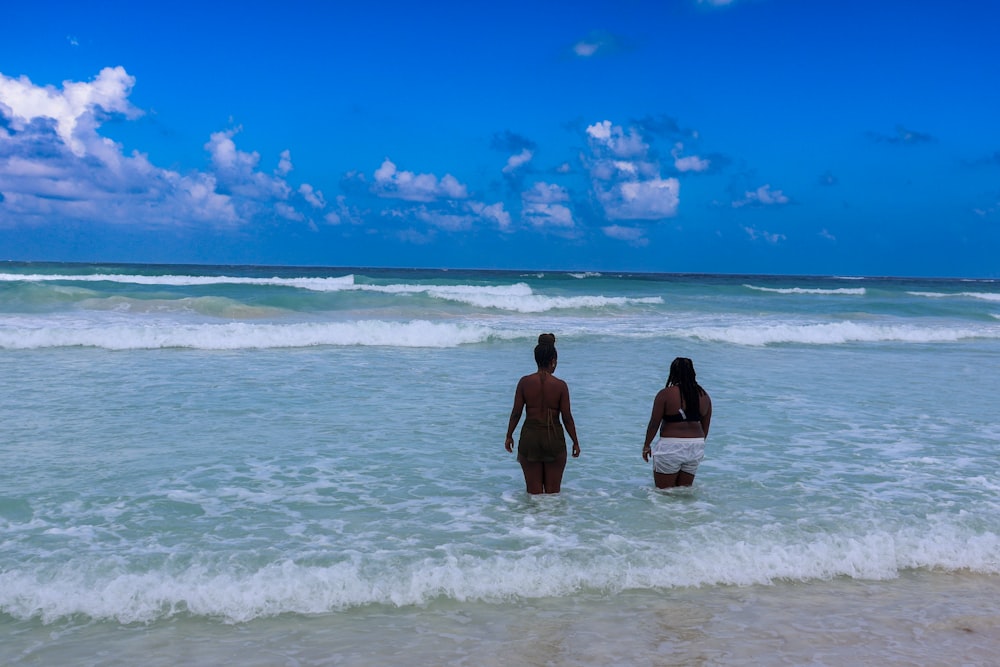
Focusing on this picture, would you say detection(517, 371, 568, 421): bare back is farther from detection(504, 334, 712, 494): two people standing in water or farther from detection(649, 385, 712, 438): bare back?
detection(649, 385, 712, 438): bare back

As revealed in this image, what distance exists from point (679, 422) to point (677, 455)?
36 cm

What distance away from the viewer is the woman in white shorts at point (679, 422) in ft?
23.0

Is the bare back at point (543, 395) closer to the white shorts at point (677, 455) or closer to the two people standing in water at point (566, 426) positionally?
the two people standing in water at point (566, 426)

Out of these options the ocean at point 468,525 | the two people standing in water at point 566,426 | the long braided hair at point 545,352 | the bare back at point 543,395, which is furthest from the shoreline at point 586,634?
the long braided hair at point 545,352

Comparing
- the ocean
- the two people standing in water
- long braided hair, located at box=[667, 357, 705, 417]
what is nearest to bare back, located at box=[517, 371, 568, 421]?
the two people standing in water

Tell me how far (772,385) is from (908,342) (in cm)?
1111

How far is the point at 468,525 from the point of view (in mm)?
6383

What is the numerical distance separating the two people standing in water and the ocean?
0.90 ft

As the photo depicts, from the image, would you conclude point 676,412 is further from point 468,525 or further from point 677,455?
point 468,525

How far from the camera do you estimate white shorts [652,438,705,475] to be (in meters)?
7.12

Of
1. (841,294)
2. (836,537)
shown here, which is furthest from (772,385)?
(841,294)

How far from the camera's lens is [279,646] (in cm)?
447

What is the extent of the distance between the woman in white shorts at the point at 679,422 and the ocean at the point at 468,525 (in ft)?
1.20

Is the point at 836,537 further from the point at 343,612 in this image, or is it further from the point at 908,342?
the point at 908,342
